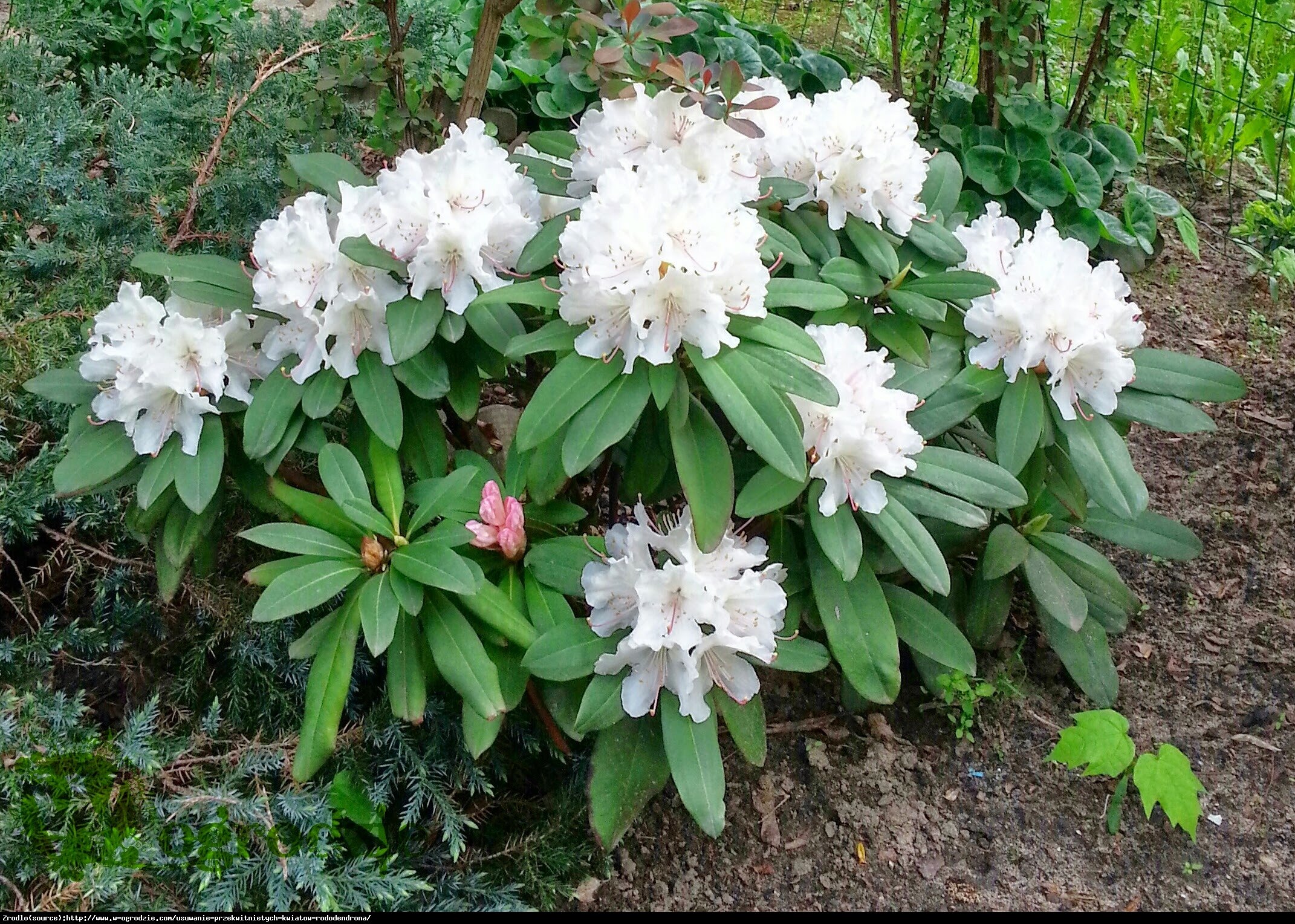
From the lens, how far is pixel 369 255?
147 centimetres

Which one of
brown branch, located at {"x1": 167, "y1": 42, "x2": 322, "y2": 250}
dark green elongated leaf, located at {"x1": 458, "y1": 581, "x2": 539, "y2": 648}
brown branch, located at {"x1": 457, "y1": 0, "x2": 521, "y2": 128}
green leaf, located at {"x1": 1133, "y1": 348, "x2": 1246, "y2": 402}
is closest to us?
dark green elongated leaf, located at {"x1": 458, "y1": 581, "x2": 539, "y2": 648}

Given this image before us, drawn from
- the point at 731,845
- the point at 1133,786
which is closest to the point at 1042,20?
the point at 1133,786

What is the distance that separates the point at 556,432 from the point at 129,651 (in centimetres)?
102

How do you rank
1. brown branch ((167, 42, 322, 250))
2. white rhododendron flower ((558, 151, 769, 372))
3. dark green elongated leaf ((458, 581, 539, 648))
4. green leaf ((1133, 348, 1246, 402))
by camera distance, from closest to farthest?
white rhododendron flower ((558, 151, 769, 372))
dark green elongated leaf ((458, 581, 539, 648))
green leaf ((1133, 348, 1246, 402))
brown branch ((167, 42, 322, 250))

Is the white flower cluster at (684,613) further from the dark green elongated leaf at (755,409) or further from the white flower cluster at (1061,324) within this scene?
the white flower cluster at (1061,324)

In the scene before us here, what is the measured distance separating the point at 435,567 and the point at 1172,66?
3.52 metres

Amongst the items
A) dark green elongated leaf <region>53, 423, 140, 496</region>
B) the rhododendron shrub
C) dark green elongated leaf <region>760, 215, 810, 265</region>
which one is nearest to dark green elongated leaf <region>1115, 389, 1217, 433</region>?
the rhododendron shrub

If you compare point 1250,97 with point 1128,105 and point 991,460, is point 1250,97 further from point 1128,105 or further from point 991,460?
point 991,460

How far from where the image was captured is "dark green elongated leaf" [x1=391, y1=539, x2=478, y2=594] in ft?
4.40

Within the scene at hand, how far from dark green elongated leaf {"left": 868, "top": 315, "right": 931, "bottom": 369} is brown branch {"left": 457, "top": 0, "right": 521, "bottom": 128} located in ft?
2.71

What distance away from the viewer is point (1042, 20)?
304 cm

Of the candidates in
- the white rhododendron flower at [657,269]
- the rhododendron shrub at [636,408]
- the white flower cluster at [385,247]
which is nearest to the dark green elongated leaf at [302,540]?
the rhododendron shrub at [636,408]

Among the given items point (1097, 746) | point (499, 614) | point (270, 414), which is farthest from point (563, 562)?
point (1097, 746)

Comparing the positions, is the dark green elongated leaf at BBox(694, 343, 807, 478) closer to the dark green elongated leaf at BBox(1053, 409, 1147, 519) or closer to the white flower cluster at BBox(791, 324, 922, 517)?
the white flower cluster at BBox(791, 324, 922, 517)
